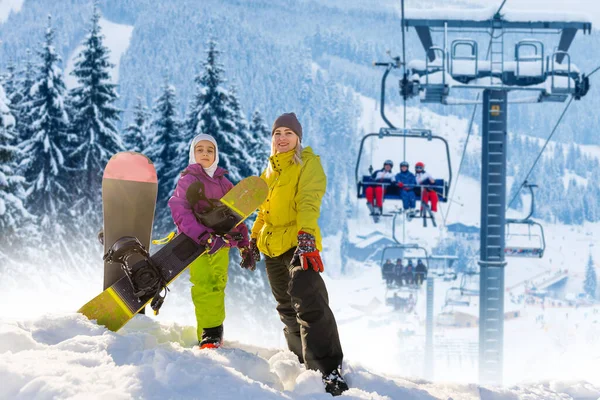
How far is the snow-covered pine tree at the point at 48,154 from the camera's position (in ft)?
62.9

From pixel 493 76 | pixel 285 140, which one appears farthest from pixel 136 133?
pixel 285 140

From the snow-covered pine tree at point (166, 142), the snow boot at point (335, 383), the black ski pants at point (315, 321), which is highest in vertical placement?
the snow-covered pine tree at point (166, 142)

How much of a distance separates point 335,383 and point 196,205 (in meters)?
1.46

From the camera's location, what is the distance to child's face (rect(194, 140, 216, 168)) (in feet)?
14.1

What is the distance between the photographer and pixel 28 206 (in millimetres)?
18891

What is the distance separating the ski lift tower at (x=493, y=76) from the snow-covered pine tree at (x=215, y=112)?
788cm

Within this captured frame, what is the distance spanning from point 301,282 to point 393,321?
300 ft

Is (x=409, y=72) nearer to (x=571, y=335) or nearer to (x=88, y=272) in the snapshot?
(x=88, y=272)

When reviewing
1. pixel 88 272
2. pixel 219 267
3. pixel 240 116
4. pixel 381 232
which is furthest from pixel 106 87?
pixel 381 232

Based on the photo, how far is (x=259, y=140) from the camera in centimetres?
2277

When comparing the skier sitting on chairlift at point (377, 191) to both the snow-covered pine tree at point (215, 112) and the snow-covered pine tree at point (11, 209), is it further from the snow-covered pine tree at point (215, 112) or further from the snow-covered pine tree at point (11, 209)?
the snow-covered pine tree at point (11, 209)

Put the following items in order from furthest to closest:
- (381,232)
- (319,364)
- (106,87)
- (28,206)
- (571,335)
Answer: (381,232)
(571,335)
(106,87)
(28,206)
(319,364)

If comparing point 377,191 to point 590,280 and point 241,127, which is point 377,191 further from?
point 590,280

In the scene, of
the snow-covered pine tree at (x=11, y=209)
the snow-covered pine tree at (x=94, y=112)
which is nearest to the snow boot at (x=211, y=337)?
the snow-covered pine tree at (x=11, y=209)
